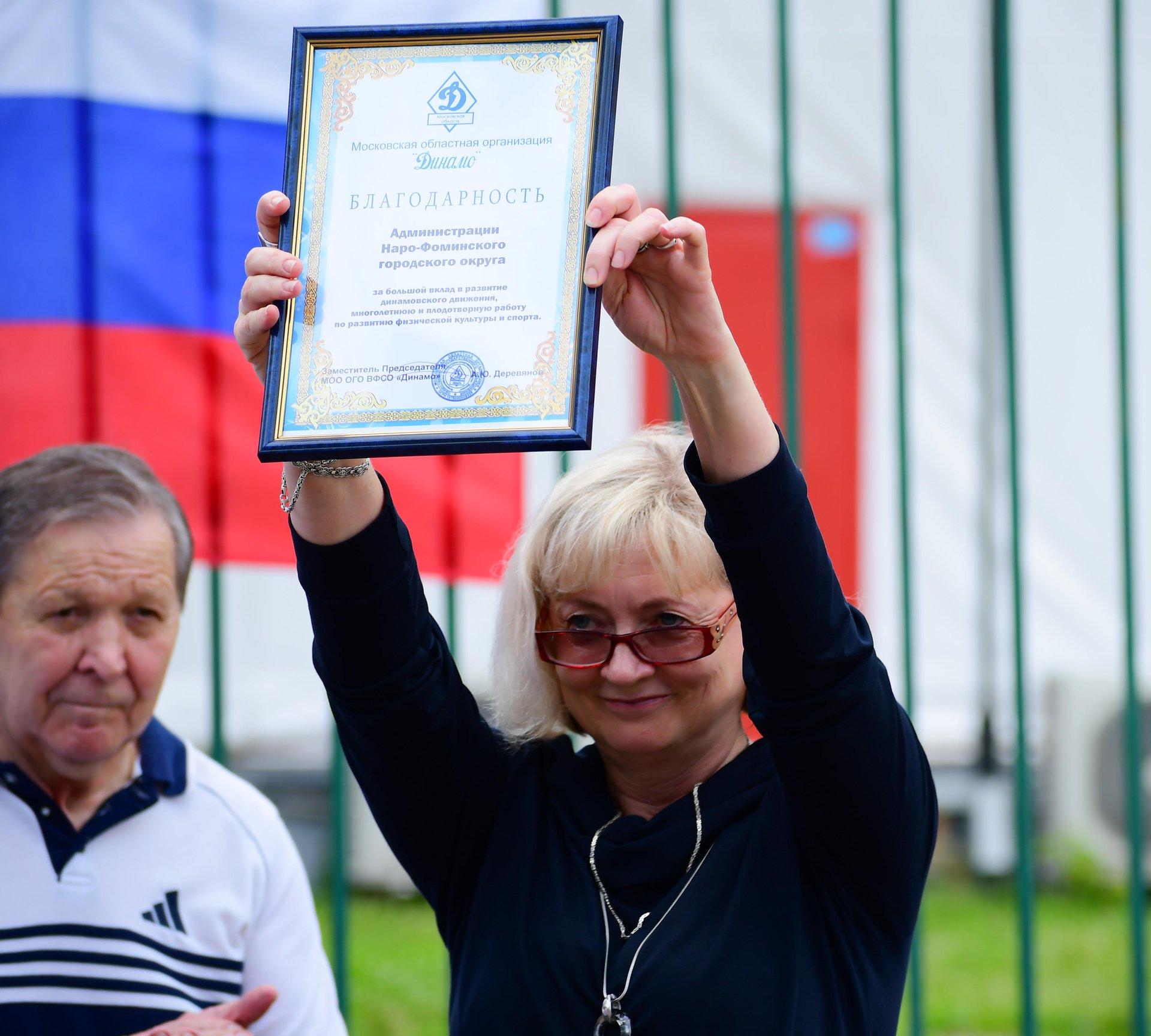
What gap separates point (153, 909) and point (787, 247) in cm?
146

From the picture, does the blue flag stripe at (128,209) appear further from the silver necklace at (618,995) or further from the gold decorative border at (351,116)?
the silver necklace at (618,995)

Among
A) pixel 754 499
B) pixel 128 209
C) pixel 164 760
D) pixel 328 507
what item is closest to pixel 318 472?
pixel 328 507

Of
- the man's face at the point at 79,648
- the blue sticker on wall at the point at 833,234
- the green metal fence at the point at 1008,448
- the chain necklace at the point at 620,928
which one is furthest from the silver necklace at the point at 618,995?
the blue sticker on wall at the point at 833,234

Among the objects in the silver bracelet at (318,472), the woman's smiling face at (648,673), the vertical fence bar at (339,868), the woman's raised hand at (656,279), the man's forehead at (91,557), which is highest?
the woman's raised hand at (656,279)

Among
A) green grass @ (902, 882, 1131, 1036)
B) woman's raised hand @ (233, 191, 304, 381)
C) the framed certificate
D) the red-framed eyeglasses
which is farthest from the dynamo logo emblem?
green grass @ (902, 882, 1131, 1036)

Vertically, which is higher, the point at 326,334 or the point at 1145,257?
the point at 1145,257

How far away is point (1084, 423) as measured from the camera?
177 inches

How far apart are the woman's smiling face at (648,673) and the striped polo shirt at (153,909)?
22.4 inches

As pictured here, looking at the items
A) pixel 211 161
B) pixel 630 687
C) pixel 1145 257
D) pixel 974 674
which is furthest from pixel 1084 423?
pixel 630 687

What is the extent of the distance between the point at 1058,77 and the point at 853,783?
3.14m

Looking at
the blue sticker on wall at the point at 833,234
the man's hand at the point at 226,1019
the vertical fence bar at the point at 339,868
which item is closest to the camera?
the man's hand at the point at 226,1019

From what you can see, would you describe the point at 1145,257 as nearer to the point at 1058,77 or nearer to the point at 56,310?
the point at 1058,77

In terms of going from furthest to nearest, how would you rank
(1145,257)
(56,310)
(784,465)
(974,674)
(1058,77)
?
(974,674) → (1145,257) → (1058,77) → (56,310) → (784,465)

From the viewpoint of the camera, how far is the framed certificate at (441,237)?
1435 mm
